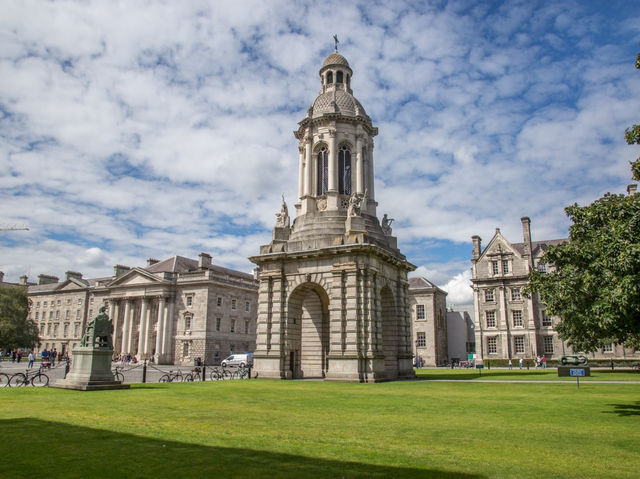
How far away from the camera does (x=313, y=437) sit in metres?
10.3

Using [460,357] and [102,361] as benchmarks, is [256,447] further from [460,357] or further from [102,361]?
[460,357]

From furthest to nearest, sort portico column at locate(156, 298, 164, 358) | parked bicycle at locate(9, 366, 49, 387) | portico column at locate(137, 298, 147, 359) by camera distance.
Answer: portico column at locate(137, 298, 147, 359) → portico column at locate(156, 298, 164, 358) → parked bicycle at locate(9, 366, 49, 387)

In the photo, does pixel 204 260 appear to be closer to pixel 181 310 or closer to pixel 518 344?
pixel 181 310

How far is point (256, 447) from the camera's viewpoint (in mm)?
9164

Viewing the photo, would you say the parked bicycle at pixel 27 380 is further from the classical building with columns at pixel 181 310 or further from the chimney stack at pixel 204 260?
the chimney stack at pixel 204 260

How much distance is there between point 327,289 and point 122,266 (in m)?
55.9

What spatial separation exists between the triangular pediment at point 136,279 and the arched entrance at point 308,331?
37453 millimetres

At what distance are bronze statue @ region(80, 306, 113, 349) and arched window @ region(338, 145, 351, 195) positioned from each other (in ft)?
59.7

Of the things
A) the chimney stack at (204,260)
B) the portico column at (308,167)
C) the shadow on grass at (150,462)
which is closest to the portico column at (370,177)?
the portico column at (308,167)

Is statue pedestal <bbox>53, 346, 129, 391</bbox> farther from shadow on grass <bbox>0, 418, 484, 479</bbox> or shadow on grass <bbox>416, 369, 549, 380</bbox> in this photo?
shadow on grass <bbox>416, 369, 549, 380</bbox>

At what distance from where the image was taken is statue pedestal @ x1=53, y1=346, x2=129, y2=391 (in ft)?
67.1

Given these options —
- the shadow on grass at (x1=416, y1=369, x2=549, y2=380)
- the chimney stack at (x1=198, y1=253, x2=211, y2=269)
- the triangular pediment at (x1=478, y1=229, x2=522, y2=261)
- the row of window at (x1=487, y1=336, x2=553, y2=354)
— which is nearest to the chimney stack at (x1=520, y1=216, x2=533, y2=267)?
the triangular pediment at (x1=478, y1=229, x2=522, y2=261)

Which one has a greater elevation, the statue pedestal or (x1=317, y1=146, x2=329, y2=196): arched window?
(x1=317, y1=146, x2=329, y2=196): arched window

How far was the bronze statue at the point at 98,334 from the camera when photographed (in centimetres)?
2130
